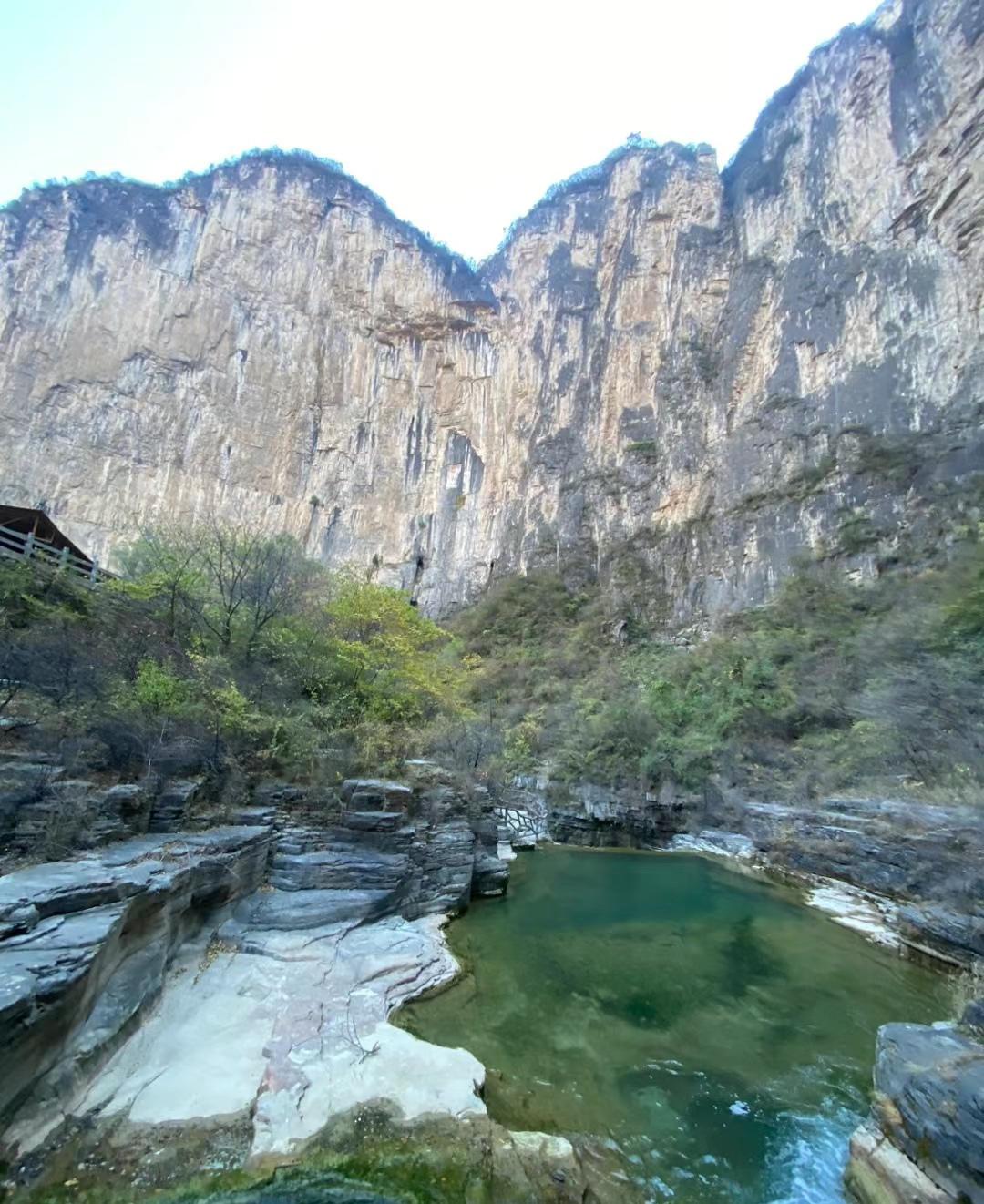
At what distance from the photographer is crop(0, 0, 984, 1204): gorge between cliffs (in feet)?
14.0

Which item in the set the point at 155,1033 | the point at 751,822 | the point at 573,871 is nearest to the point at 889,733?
the point at 751,822

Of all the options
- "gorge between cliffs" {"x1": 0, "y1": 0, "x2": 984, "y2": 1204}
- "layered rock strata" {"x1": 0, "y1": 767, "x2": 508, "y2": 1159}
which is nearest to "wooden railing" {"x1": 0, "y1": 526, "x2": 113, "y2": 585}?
"gorge between cliffs" {"x1": 0, "y1": 0, "x2": 984, "y2": 1204}

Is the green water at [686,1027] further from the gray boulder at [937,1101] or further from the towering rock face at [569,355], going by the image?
the towering rock face at [569,355]

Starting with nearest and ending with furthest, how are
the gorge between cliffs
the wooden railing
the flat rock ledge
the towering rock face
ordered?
the flat rock ledge < the gorge between cliffs < the wooden railing < the towering rock face

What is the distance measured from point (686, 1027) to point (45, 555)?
13780 millimetres

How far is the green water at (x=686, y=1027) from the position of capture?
437 centimetres

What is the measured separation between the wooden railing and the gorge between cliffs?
0.27m

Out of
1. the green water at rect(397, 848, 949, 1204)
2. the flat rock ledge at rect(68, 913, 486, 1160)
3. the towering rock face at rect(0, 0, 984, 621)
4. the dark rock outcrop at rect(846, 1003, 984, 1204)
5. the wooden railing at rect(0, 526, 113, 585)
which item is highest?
the towering rock face at rect(0, 0, 984, 621)

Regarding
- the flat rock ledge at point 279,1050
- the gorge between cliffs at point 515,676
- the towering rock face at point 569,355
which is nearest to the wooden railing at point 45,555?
the gorge between cliffs at point 515,676

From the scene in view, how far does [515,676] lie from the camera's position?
1138 inches

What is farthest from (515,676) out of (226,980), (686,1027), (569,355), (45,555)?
(226,980)

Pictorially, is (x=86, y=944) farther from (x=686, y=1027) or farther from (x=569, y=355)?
(x=569, y=355)

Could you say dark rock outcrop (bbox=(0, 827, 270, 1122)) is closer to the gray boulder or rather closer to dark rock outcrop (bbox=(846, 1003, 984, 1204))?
dark rock outcrop (bbox=(846, 1003, 984, 1204))

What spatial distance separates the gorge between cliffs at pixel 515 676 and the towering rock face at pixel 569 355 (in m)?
0.26
